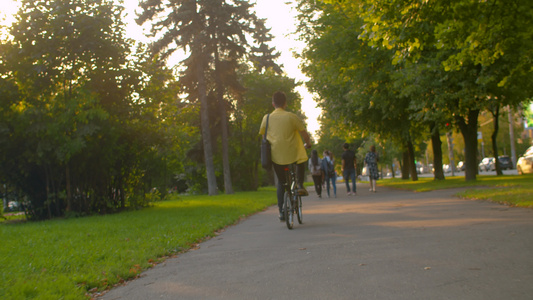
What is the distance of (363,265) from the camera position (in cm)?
514

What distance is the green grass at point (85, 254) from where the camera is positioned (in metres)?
5.17

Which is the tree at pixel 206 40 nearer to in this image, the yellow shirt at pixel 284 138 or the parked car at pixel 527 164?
the parked car at pixel 527 164

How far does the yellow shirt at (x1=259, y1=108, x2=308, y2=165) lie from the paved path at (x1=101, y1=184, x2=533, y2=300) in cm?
120

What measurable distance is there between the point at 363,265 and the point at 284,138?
3880mm

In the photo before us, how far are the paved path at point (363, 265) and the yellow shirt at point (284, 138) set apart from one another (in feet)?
3.92

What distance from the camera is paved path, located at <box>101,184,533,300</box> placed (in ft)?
13.7

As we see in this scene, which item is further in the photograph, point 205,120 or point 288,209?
point 205,120

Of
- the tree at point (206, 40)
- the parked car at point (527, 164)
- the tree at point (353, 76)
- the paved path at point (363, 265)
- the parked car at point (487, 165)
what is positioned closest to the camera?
the paved path at point (363, 265)

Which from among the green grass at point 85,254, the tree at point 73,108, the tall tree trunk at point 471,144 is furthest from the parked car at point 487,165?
the green grass at point 85,254

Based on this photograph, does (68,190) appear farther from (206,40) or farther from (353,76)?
(206,40)

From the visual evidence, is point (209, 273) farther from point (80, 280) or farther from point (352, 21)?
point (352, 21)

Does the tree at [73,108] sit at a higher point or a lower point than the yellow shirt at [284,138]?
higher

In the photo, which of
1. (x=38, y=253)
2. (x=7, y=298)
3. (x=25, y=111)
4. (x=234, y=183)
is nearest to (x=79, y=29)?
(x=25, y=111)

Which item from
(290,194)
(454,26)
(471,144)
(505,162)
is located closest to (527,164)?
(471,144)
